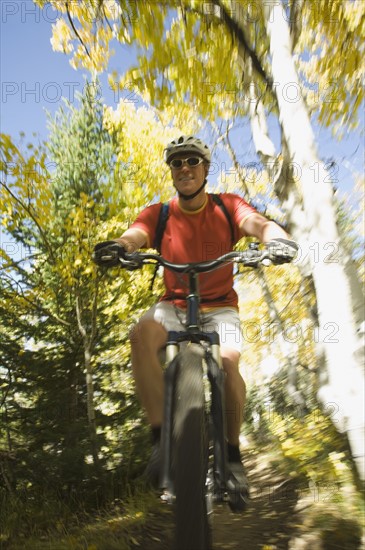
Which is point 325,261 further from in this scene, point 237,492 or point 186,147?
point 237,492

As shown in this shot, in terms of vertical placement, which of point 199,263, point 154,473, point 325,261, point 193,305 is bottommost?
point 154,473

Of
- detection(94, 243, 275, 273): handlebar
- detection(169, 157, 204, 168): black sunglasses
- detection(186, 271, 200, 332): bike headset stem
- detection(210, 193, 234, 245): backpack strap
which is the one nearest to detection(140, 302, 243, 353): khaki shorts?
detection(186, 271, 200, 332): bike headset stem

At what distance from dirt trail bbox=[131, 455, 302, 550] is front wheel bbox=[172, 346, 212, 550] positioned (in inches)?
47.2

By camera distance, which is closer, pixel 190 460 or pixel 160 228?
pixel 190 460

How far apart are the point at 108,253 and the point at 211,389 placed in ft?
3.21

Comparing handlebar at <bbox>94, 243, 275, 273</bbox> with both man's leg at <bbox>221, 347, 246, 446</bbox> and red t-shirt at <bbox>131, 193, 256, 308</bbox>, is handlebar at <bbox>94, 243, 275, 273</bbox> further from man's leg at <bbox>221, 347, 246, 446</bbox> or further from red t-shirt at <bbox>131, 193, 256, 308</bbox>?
man's leg at <bbox>221, 347, 246, 446</bbox>

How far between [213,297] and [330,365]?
0.93 metres

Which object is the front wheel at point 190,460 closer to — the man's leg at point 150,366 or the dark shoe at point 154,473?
the dark shoe at point 154,473

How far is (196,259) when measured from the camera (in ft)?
9.64

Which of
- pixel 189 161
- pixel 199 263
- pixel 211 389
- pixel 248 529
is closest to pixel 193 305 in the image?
pixel 199 263

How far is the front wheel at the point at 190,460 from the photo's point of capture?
1.67 metres

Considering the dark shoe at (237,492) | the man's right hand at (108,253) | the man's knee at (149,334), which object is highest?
the man's right hand at (108,253)

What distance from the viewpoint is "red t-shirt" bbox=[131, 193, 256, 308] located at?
283 cm

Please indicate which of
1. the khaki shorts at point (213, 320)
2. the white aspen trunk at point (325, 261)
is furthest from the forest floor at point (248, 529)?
the khaki shorts at point (213, 320)
